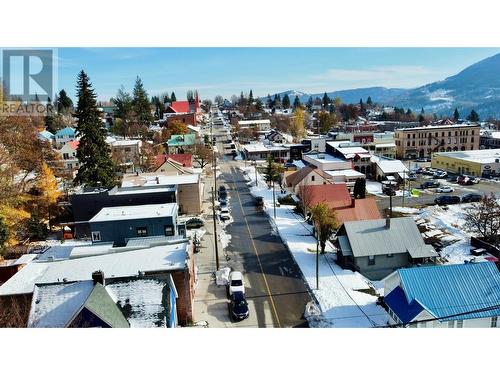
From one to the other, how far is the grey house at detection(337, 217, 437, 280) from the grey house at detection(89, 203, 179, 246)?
864cm

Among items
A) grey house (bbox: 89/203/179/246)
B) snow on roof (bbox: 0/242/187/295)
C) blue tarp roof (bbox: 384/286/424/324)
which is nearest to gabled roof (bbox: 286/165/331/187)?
grey house (bbox: 89/203/179/246)

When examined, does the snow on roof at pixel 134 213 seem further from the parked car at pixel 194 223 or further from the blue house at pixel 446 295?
the blue house at pixel 446 295

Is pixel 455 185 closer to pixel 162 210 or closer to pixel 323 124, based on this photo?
pixel 162 210

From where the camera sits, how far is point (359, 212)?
80.7 feet

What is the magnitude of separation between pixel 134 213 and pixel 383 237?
41.3 ft

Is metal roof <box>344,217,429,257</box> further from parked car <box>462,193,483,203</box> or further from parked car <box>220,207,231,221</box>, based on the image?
parked car <box>462,193,483,203</box>

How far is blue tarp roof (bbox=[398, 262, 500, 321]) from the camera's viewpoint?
13359mm

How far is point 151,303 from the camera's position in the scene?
40.5 ft

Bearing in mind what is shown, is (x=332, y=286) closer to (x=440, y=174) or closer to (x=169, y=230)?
(x=169, y=230)

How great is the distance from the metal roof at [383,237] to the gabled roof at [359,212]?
381 centimetres

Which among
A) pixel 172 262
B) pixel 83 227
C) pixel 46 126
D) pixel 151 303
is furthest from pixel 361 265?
pixel 46 126

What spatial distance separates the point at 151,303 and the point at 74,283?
2.61 metres

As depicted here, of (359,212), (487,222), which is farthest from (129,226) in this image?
(487,222)

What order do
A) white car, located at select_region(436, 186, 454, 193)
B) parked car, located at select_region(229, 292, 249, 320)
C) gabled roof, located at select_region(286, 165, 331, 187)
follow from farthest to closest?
white car, located at select_region(436, 186, 454, 193) → gabled roof, located at select_region(286, 165, 331, 187) → parked car, located at select_region(229, 292, 249, 320)
